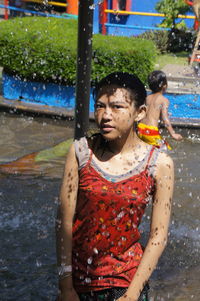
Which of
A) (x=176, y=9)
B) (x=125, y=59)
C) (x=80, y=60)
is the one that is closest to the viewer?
(x=80, y=60)

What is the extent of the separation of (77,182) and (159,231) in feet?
1.45

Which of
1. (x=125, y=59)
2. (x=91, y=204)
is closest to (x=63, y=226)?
(x=91, y=204)

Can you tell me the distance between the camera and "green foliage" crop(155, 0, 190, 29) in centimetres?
1622

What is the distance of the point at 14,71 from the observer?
11.1 meters

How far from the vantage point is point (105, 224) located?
262 cm

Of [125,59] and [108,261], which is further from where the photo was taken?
[125,59]

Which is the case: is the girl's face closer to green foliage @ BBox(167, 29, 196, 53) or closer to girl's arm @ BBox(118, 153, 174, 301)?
girl's arm @ BBox(118, 153, 174, 301)

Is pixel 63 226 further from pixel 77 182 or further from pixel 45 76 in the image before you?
pixel 45 76

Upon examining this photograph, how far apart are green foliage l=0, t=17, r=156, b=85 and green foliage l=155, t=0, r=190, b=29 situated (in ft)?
17.6

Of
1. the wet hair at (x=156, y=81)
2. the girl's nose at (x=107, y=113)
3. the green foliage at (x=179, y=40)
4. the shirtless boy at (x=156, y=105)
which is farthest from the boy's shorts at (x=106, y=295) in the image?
the green foliage at (x=179, y=40)

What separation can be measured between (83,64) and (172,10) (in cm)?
1224

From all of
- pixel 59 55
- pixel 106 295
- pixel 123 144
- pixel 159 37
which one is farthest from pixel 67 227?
pixel 159 37

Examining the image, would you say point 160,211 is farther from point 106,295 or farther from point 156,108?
point 156,108

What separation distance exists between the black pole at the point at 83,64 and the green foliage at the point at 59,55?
5.47 metres
